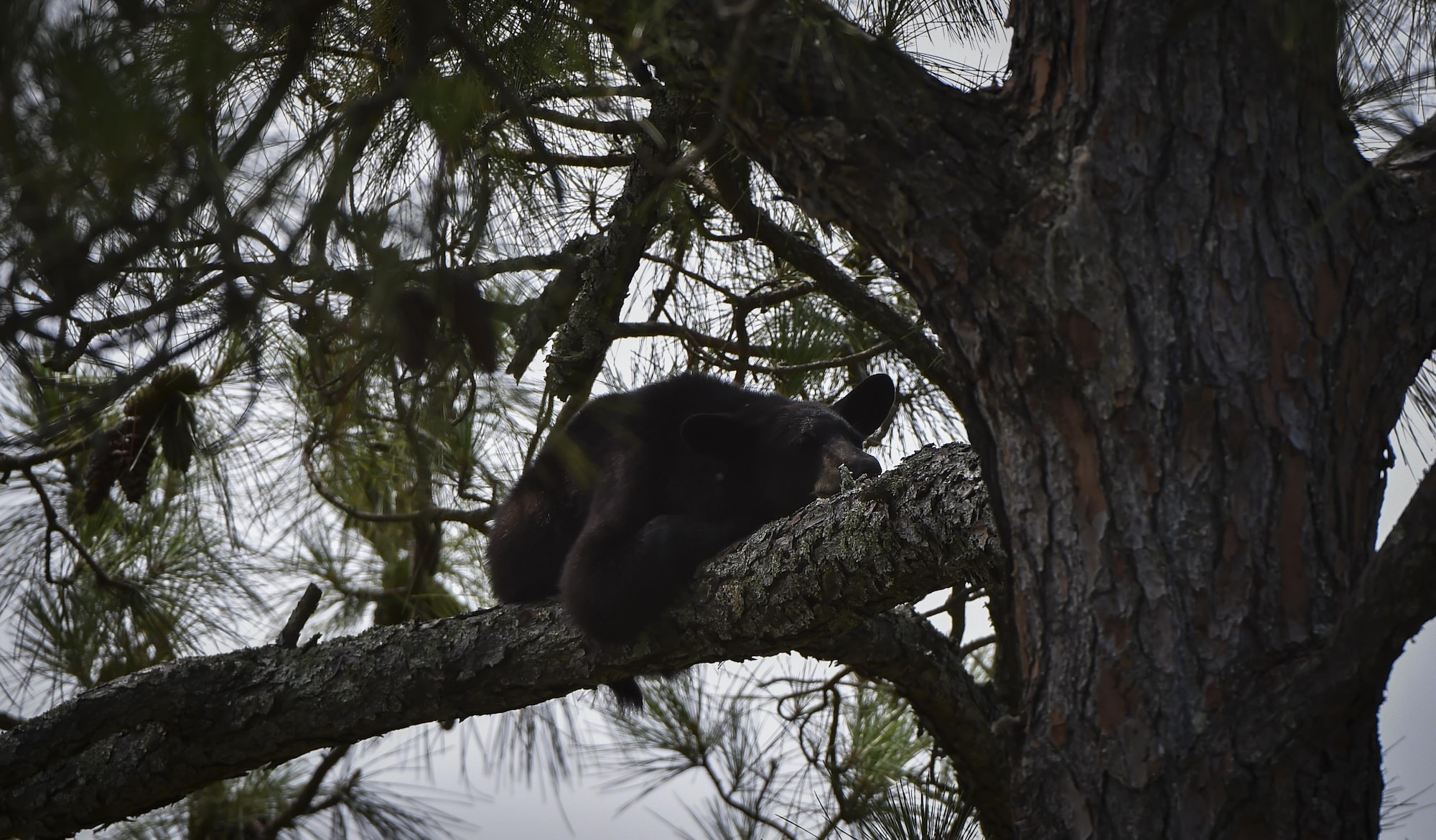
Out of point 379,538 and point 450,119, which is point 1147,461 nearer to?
point 450,119

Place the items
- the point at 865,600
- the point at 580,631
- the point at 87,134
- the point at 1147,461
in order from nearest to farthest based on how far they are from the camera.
→ the point at 87,134 < the point at 1147,461 < the point at 865,600 < the point at 580,631

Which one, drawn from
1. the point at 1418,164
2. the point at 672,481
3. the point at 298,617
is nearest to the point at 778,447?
the point at 672,481

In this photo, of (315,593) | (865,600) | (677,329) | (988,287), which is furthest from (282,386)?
(988,287)

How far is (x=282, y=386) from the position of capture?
11.6 feet

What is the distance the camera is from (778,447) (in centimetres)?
337

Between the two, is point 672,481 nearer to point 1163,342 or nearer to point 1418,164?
point 1163,342

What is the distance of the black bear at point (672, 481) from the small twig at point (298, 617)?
63 centimetres

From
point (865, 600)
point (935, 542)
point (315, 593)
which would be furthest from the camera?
point (315, 593)

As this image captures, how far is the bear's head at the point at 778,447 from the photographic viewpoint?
129 inches

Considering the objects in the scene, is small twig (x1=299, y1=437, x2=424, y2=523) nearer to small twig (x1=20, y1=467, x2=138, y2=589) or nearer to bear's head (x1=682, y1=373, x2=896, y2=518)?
small twig (x1=20, y1=467, x2=138, y2=589)

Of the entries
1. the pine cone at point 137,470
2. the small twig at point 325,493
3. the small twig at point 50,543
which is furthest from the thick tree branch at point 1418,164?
the pine cone at point 137,470

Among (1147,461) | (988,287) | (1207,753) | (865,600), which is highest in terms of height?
(988,287)

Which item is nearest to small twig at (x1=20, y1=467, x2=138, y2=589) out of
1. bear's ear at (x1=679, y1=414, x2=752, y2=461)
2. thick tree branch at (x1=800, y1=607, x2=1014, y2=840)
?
Result: bear's ear at (x1=679, y1=414, x2=752, y2=461)

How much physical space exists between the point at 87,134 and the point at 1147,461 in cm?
133
